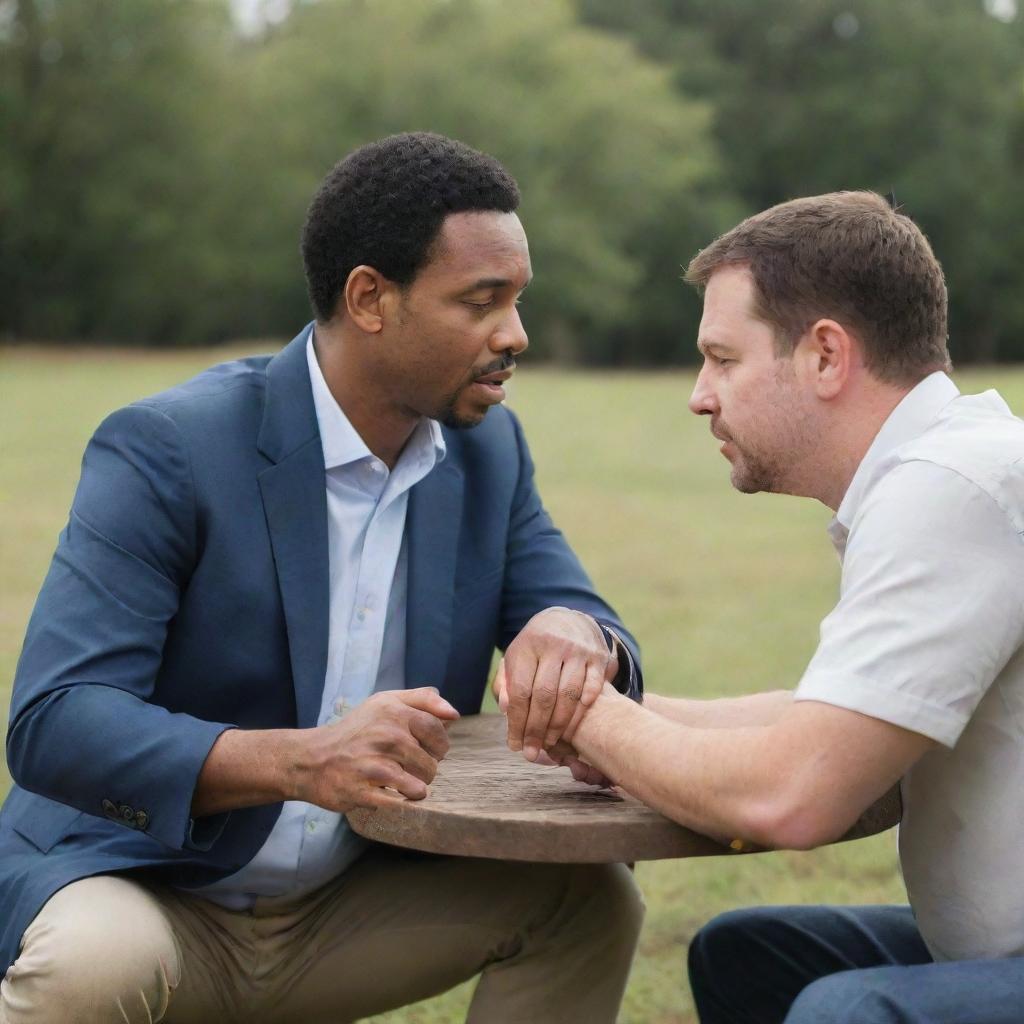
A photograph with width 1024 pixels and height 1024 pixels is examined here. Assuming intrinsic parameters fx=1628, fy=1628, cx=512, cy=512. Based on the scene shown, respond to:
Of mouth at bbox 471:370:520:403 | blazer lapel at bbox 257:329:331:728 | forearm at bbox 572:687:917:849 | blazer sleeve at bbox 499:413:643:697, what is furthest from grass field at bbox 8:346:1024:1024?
forearm at bbox 572:687:917:849

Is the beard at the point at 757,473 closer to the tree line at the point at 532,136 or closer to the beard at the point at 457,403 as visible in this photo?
the beard at the point at 457,403

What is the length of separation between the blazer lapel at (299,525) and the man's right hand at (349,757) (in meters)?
0.45

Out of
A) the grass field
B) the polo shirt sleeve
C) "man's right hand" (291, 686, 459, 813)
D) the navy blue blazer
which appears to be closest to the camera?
the polo shirt sleeve

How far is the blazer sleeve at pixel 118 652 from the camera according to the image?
2.99 m

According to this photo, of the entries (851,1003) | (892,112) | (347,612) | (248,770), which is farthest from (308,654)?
(892,112)

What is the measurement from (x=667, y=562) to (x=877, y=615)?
1147 cm

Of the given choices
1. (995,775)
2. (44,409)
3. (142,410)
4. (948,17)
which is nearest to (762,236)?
(995,775)

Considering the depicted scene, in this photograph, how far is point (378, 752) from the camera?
2.82 m

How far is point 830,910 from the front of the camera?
352cm

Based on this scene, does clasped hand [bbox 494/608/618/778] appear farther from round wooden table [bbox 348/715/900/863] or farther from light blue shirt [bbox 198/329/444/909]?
light blue shirt [bbox 198/329/444/909]

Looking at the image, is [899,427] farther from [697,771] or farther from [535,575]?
[535,575]

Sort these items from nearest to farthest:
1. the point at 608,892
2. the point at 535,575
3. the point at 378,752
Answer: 1. the point at 378,752
2. the point at 608,892
3. the point at 535,575

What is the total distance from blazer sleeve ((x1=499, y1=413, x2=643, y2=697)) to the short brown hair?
1.02 metres

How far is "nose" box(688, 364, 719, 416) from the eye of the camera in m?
3.08
